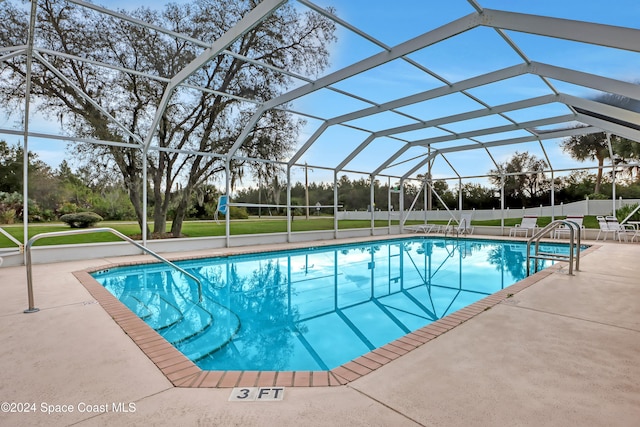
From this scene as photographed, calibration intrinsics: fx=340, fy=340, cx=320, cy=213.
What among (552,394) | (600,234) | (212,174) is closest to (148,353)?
(552,394)

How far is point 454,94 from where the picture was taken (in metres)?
7.84

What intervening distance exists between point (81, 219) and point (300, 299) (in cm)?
642

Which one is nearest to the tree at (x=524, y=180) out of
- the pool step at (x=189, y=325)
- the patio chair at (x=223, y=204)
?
the patio chair at (x=223, y=204)

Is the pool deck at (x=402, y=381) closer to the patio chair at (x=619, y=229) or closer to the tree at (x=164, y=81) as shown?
the tree at (x=164, y=81)

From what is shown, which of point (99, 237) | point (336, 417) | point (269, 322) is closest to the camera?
point (336, 417)

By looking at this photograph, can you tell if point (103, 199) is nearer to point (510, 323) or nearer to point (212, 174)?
point (212, 174)

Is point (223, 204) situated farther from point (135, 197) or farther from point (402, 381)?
point (402, 381)

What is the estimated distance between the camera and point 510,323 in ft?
10.6

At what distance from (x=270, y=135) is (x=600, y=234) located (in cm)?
1158

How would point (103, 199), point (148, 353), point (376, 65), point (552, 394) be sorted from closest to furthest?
point (552, 394) < point (148, 353) < point (376, 65) < point (103, 199)

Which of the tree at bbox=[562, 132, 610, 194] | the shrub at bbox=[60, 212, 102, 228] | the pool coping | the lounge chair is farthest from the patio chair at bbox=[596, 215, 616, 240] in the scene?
the shrub at bbox=[60, 212, 102, 228]

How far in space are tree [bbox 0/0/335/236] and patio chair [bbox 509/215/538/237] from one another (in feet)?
29.6

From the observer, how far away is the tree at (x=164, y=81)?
7621mm

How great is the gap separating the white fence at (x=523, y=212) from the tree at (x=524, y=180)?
0.60 metres
